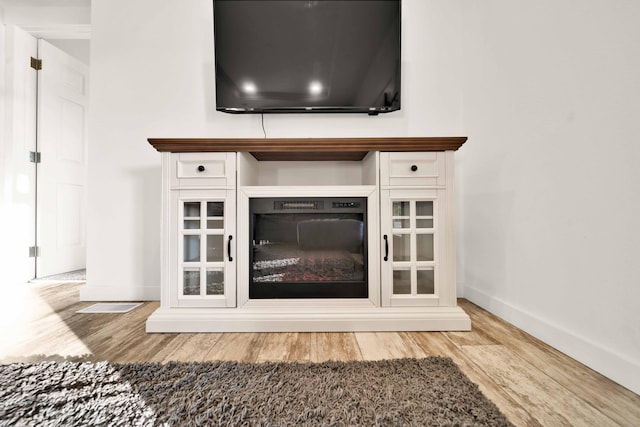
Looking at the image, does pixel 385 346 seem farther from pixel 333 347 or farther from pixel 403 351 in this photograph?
pixel 333 347

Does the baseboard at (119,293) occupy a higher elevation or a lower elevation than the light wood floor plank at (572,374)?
higher

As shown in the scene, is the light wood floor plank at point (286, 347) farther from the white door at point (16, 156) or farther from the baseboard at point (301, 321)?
the white door at point (16, 156)

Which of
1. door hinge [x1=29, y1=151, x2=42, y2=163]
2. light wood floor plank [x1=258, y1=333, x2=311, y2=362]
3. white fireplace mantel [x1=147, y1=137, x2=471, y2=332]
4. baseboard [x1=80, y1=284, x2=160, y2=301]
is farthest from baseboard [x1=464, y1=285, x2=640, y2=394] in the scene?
door hinge [x1=29, y1=151, x2=42, y2=163]

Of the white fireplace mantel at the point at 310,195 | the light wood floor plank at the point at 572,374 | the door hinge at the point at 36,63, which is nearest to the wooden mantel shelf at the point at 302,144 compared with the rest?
the white fireplace mantel at the point at 310,195

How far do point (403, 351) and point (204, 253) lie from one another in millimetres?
1031

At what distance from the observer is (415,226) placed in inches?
58.1

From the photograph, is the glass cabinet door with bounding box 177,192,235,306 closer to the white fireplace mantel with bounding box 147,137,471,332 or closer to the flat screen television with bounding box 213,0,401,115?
the white fireplace mantel with bounding box 147,137,471,332

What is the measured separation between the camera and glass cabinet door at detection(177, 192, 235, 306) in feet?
4.74

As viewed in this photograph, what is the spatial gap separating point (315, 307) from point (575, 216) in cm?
117

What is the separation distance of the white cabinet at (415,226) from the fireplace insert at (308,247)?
0.41 feet

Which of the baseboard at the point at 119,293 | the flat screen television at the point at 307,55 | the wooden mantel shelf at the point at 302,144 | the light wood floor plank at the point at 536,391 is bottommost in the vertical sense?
the light wood floor plank at the point at 536,391

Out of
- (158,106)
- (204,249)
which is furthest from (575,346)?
(158,106)

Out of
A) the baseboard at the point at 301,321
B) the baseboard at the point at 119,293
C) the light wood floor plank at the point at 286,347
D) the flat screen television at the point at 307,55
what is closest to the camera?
the light wood floor plank at the point at 286,347

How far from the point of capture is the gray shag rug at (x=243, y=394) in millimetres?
770
